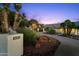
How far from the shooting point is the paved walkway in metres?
1.99

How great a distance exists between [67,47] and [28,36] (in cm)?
44

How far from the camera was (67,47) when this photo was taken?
2.01 metres

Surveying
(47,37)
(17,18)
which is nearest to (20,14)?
(17,18)

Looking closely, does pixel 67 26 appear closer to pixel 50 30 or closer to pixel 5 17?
pixel 50 30

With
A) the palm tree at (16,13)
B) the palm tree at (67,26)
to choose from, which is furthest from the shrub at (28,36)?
the palm tree at (67,26)

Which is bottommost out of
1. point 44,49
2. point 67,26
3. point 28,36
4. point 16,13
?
point 44,49

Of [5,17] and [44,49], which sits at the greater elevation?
[5,17]

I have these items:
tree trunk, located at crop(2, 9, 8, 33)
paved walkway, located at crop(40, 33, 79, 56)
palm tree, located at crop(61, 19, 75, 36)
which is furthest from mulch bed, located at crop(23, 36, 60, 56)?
tree trunk, located at crop(2, 9, 8, 33)

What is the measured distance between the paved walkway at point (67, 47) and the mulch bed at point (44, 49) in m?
0.05

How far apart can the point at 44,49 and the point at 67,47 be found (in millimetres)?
249

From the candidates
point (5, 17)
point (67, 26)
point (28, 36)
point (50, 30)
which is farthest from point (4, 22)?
point (67, 26)

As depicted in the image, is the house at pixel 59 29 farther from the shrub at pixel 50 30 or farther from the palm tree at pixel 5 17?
the palm tree at pixel 5 17

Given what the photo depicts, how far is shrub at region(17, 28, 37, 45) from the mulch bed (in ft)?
A: 0.18

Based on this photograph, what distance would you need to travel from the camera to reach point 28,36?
6.61 feet
